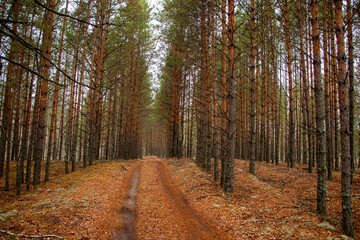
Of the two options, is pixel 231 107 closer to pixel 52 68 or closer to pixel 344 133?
pixel 344 133

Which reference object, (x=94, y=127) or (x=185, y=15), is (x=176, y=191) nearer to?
(x=94, y=127)

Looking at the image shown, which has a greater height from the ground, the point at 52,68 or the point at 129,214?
the point at 52,68

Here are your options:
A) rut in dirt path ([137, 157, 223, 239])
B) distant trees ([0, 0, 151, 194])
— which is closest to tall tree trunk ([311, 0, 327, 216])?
rut in dirt path ([137, 157, 223, 239])

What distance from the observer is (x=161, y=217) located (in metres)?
6.32

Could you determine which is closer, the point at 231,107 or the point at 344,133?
the point at 344,133

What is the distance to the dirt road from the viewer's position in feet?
17.3

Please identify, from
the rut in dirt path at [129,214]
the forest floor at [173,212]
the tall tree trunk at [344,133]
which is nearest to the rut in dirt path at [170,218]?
the forest floor at [173,212]

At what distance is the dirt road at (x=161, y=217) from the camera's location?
527 cm

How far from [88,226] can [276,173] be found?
437 inches

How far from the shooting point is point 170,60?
733 inches

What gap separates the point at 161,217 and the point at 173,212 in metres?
0.56

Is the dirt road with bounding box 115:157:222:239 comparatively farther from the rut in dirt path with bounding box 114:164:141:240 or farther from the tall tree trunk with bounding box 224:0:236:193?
the tall tree trunk with bounding box 224:0:236:193

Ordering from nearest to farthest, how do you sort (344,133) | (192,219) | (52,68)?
(344,133) < (192,219) < (52,68)

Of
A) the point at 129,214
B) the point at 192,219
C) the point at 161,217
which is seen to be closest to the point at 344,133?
the point at 192,219
